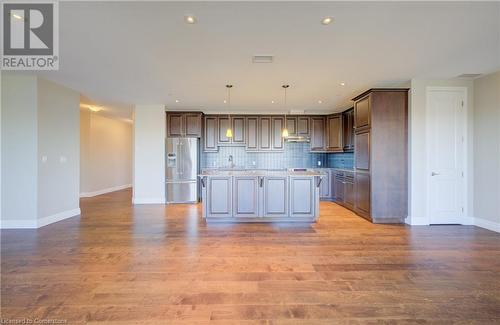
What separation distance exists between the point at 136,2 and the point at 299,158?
5.88 metres

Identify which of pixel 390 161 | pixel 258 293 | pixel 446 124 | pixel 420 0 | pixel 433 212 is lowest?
pixel 258 293

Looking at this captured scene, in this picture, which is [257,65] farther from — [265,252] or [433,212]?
[433,212]

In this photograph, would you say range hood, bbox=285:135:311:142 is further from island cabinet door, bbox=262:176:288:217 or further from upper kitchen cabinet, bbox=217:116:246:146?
island cabinet door, bbox=262:176:288:217

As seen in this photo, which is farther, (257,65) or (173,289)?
(257,65)

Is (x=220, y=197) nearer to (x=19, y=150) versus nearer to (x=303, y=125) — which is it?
(x=19, y=150)

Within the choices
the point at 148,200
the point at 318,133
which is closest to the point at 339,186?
the point at 318,133

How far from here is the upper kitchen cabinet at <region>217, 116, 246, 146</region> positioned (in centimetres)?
691

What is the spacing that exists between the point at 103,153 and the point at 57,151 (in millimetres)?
3963

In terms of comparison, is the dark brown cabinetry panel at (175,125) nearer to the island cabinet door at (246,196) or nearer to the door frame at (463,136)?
the island cabinet door at (246,196)

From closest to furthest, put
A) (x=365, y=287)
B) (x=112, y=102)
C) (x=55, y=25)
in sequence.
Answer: (x=365, y=287)
(x=55, y=25)
(x=112, y=102)

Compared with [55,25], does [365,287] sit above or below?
below

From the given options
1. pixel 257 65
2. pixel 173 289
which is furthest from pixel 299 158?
pixel 173 289

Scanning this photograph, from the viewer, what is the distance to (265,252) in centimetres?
311

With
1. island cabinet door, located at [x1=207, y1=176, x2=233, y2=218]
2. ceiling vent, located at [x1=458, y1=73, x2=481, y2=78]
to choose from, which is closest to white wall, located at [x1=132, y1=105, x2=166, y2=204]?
island cabinet door, located at [x1=207, y1=176, x2=233, y2=218]
